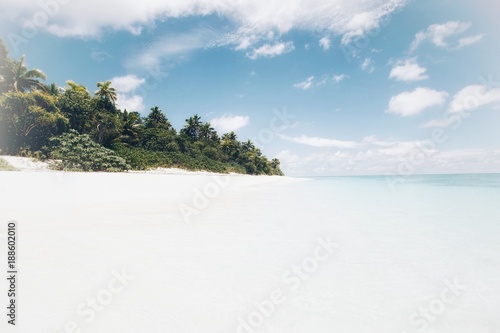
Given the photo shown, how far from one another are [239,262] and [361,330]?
177 cm

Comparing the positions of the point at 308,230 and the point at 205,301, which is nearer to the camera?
the point at 205,301

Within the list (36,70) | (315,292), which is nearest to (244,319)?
(315,292)

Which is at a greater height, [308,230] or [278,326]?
[308,230]

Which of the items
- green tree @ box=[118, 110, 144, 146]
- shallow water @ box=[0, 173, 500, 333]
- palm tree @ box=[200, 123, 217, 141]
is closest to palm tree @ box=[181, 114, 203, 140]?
palm tree @ box=[200, 123, 217, 141]

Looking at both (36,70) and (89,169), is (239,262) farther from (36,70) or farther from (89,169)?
(36,70)

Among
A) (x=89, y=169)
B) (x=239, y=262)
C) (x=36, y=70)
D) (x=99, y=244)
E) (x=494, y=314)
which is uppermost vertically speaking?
(x=36, y=70)

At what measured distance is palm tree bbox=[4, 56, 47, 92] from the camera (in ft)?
80.6

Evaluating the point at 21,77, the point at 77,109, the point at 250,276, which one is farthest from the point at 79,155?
the point at 250,276

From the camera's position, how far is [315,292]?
2.84 meters

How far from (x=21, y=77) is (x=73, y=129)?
920cm

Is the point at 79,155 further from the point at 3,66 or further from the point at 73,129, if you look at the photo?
the point at 3,66

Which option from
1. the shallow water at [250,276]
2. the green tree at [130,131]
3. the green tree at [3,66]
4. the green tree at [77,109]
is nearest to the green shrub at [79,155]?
the green tree at [77,109]

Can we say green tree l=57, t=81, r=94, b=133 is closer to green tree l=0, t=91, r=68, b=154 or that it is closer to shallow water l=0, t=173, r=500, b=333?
green tree l=0, t=91, r=68, b=154

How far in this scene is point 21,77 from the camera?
83.0ft
